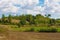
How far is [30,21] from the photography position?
9269 cm

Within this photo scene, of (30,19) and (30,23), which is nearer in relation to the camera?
(30,23)

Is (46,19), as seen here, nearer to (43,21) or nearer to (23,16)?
(43,21)

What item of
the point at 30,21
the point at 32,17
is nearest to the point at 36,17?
the point at 32,17

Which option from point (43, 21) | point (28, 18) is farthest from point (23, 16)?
point (43, 21)

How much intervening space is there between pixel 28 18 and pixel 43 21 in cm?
793

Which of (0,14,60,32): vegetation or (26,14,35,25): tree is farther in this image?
(26,14,35,25): tree

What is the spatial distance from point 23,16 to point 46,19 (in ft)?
37.8

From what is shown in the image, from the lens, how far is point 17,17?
104625 millimetres

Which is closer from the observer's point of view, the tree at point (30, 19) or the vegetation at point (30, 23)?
the vegetation at point (30, 23)

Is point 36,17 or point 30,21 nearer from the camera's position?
point 30,21

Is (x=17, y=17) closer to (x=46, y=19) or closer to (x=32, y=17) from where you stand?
(x=32, y=17)

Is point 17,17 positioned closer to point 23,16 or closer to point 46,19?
point 23,16

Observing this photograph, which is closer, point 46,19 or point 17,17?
point 46,19

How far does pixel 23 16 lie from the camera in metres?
101
